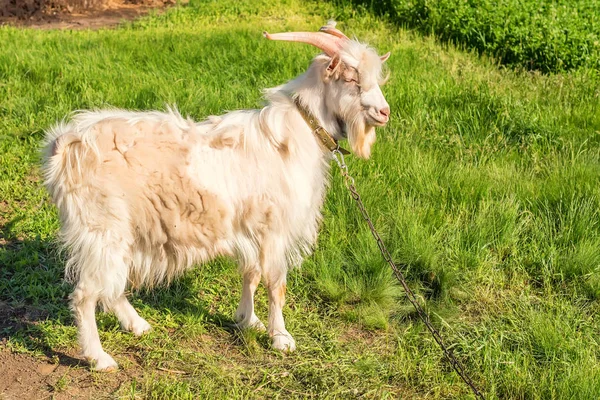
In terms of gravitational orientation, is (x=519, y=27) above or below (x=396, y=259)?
above

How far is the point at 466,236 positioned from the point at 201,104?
9.11 ft

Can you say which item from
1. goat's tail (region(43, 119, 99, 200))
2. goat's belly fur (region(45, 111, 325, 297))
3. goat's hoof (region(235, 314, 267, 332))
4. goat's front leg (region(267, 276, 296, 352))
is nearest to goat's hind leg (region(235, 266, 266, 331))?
goat's hoof (region(235, 314, 267, 332))

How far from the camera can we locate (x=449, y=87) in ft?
24.0

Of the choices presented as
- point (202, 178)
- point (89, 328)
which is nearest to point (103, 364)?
point (89, 328)

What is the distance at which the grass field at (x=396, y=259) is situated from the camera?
4062 mm

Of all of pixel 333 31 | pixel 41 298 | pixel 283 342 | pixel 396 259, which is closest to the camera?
pixel 333 31

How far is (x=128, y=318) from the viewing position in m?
4.37

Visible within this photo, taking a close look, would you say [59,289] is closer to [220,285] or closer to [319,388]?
[220,285]

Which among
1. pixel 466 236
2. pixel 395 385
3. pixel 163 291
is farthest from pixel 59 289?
pixel 466 236

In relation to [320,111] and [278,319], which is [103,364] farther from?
[320,111]

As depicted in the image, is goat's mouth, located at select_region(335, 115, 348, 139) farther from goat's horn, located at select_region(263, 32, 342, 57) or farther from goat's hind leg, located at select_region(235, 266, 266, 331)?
goat's hind leg, located at select_region(235, 266, 266, 331)

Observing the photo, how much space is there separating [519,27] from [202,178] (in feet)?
20.8

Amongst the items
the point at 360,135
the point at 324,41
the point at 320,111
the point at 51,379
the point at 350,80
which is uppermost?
the point at 324,41

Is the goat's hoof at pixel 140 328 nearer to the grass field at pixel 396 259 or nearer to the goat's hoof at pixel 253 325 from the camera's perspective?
the grass field at pixel 396 259
